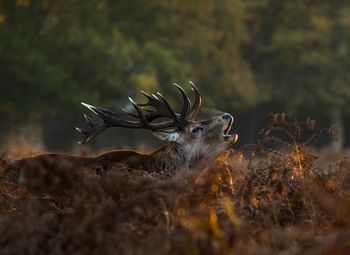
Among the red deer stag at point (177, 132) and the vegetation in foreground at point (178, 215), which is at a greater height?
the red deer stag at point (177, 132)

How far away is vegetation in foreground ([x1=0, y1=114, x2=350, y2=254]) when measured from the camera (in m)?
6.25

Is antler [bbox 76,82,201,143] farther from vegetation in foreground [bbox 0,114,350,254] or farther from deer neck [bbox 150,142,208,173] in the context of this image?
vegetation in foreground [bbox 0,114,350,254]

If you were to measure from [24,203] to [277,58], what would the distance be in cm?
4200

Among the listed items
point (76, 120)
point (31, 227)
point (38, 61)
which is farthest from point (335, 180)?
point (76, 120)

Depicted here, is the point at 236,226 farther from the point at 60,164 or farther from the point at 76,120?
the point at 76,120

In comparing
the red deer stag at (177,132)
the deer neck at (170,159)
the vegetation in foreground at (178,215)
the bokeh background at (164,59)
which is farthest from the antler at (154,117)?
the bokeh background at (164,59)

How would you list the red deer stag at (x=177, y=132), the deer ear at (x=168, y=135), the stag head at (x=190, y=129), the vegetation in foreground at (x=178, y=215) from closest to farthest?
the vegetation in foreground at (x=178, y=215) → the red deer stag at (x=177, y=132) → the stag head at (x=190, y=129) → the deer ear at (x=168, y=135)

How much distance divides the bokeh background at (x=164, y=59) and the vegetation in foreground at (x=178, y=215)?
75.1 feet

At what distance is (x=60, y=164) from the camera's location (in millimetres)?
7906

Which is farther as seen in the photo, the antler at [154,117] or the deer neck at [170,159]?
the antler at [154,117]

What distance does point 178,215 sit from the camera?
6.79 meters

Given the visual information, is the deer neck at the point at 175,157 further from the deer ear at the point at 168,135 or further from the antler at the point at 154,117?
the antler at the point at 154,117

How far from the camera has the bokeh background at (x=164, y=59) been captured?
37.4 meters

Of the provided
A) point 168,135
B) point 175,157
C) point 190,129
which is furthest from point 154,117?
point 175,157
